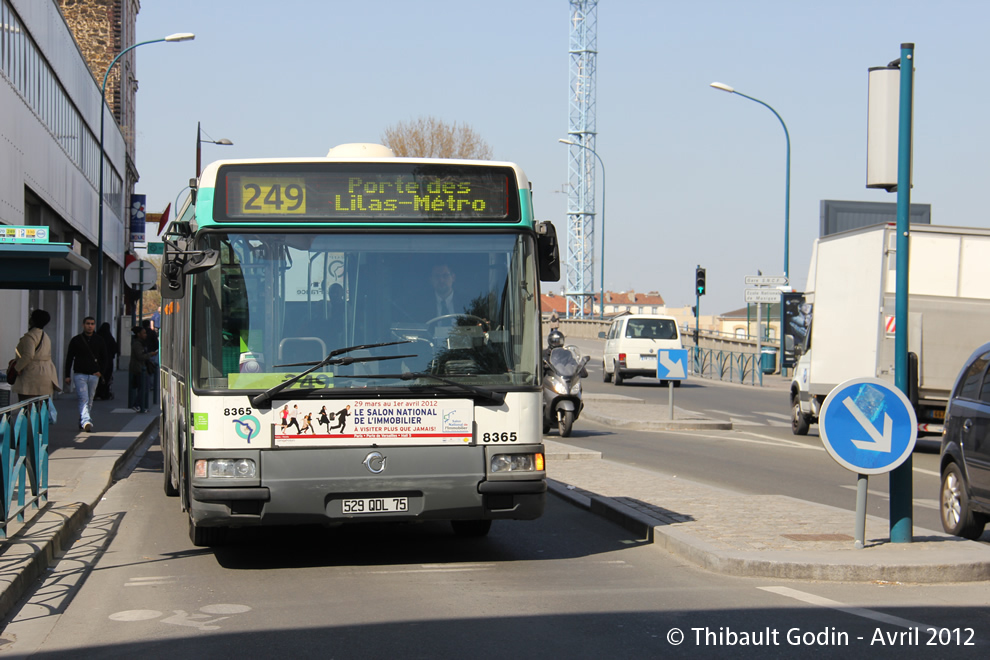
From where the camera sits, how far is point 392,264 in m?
8.01

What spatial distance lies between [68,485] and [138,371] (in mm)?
10930

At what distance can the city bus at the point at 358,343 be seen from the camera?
7.63 m

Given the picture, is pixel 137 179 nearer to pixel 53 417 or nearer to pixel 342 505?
pixel 53 417

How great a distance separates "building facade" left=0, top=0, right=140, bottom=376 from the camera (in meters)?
21.0

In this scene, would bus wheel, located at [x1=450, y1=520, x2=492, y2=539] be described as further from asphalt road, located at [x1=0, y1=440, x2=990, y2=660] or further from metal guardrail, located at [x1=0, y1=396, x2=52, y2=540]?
metal guardrail, located at [x1=0, y1=396, x2=52, y2=540]

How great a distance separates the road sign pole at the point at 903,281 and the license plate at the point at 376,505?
352 centimetres

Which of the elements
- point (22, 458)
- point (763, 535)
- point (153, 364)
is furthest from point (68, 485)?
point (153, 364)

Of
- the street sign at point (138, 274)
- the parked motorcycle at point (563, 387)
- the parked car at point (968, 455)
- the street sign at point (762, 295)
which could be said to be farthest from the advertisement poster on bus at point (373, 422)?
the street sign at point (762, 295)

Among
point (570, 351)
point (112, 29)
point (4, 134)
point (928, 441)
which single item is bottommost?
point (928, 441)

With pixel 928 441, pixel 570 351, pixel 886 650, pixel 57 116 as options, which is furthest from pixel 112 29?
pixel 886 650

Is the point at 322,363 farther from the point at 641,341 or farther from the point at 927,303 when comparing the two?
the point at 641,341

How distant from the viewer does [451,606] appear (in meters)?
6.75

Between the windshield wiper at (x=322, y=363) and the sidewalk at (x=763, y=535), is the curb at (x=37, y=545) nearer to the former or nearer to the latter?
the windshield wiper at (x=322, y=363)

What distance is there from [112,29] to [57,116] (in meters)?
23.5
